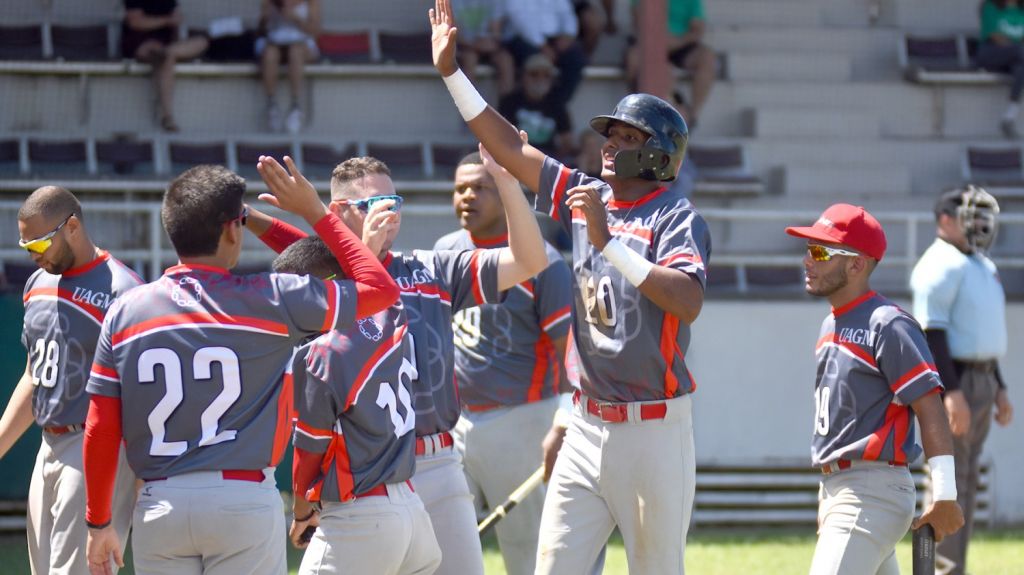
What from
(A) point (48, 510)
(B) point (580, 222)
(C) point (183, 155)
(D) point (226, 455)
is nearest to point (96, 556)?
(D) point (226, 455)

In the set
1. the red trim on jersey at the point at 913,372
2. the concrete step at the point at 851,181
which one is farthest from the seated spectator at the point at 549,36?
the red trim on jersey at the point at 913,372

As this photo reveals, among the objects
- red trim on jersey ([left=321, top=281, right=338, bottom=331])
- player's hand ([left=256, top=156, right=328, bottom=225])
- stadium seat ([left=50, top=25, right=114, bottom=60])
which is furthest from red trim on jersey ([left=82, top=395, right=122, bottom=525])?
stadium seat ([left=50, top=25, right=114, bottom=60])

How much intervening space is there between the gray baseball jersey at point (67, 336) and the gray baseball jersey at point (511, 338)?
161 centimetres

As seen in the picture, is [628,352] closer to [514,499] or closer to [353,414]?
[353,414]

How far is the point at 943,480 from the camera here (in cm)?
504

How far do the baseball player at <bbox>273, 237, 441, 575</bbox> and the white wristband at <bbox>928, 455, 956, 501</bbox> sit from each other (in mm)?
1836

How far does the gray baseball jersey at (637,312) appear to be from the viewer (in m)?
4.94

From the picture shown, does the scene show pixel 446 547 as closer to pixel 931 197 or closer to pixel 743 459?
pixel 743 459

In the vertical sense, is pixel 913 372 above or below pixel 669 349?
below

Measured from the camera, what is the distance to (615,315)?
4992mm

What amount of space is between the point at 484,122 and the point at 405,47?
915cm

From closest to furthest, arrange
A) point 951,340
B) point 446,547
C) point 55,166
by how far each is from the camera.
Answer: point 446,547 → point 951,340 → point 55,166

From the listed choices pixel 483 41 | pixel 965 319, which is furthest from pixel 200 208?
pixel 483 41

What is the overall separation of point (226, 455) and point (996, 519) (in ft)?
25.1
